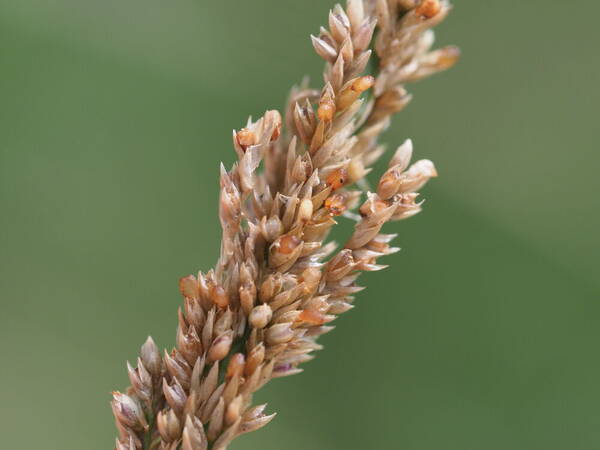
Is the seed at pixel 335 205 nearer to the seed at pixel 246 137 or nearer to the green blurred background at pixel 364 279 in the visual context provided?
the seed at pixel 246 137

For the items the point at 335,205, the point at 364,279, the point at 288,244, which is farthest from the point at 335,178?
the point at 364,279

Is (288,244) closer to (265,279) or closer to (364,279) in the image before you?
(265,279)

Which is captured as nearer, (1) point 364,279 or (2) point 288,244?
(2) point 288,244

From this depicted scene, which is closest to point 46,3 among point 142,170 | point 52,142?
point 52,142

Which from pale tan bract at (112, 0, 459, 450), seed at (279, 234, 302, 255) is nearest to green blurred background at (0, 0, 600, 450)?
pale tan bract at (112, 0, 459, 450)

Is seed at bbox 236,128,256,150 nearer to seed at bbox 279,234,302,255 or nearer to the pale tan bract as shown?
the pale tan bract
